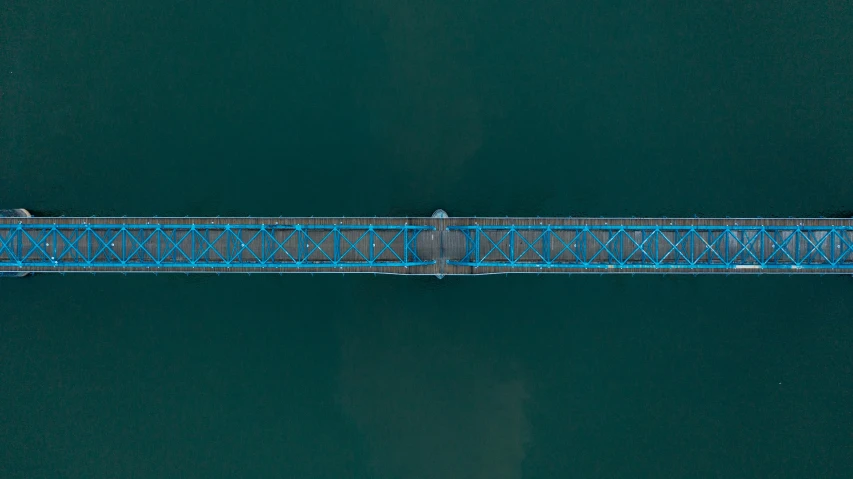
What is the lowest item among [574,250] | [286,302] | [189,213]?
[286,302]

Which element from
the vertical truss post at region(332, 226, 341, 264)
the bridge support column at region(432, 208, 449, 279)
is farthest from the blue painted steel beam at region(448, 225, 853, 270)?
the vertical truss post at region(332, 226, 341, 264)

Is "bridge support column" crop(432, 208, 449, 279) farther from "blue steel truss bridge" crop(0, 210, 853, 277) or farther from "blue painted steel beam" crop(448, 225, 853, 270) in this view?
"blue painted steel beam" crop(448, 225, 853, 270)

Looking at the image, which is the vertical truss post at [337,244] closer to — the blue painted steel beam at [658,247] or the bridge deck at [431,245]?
the bridge deck at [431,245]

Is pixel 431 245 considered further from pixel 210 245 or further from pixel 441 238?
pixel 210 245

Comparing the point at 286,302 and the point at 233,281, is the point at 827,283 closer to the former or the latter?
the point at 286,302

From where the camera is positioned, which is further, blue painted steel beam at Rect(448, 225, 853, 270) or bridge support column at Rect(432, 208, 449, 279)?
bridge support column at Rect(432, 208, 449, 279)

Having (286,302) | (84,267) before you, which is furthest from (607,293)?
(84,267)
